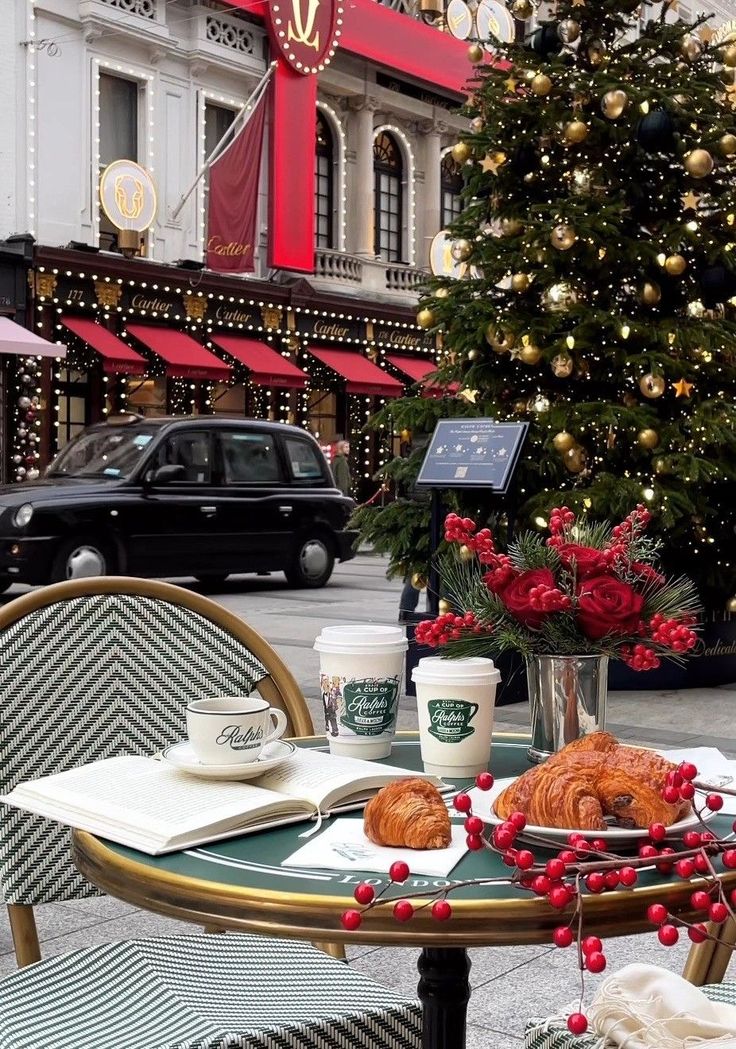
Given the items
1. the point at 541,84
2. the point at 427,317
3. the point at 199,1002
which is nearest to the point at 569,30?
the point at 541,84

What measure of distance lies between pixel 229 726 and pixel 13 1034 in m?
0.59

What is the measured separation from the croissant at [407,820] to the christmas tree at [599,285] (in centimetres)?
611

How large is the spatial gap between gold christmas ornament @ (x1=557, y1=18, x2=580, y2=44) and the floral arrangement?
270 inches

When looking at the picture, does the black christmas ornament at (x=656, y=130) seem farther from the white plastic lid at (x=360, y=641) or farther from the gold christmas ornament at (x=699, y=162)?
the white plastic lid at (x=360, y=641)

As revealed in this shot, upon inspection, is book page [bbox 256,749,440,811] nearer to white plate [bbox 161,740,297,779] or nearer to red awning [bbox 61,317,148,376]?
white plate [bbox 161,740,297,779]

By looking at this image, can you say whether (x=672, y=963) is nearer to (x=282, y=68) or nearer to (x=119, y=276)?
(x=119, y=276)

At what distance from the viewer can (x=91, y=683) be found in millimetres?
2680

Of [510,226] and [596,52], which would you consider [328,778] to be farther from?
[596,52]

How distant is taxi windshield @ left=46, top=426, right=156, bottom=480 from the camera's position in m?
13.6

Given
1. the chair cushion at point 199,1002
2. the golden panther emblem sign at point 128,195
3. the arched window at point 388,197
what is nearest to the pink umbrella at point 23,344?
the golden panther emblem sign at point 128,195

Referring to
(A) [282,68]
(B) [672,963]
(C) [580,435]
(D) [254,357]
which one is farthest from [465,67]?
(B) [672,963]

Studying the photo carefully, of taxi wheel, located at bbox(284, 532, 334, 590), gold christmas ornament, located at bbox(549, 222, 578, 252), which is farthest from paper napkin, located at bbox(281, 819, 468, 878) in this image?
taxi wheel, located at bbox(284, 532, 334, 590)

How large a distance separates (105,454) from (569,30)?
23.4 ft

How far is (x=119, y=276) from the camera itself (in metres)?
20.9
